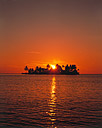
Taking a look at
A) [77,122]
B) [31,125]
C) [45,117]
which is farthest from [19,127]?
[77,122]

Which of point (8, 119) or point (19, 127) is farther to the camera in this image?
point (8, 119)

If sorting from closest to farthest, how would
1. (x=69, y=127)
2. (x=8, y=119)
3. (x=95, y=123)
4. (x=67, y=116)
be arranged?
(x=69, y=127) < (x=95, y=123) < (x=8, y=119) < (x=67, y=116)

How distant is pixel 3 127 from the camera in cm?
1628

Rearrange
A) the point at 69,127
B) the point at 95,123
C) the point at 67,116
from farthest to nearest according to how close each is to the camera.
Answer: the point at 67,116, the point at 95,123, the point at 69,127

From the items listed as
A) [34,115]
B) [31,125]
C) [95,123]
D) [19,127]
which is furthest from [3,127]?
[95,123]

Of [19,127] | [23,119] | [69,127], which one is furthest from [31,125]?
[69,127]

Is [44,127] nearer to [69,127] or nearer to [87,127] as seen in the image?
[69,127]

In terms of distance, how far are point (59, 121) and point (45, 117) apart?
2246mm

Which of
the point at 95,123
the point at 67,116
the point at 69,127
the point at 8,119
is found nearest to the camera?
the point at 69,127

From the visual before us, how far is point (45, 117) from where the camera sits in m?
20.0

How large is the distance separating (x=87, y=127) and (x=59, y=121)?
10.9 ft

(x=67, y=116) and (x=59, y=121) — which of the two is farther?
(x=67, y=116)

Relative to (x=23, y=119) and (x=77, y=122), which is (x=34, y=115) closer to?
(x=23, y=119)

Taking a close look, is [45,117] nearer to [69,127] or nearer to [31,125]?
[31,125]
